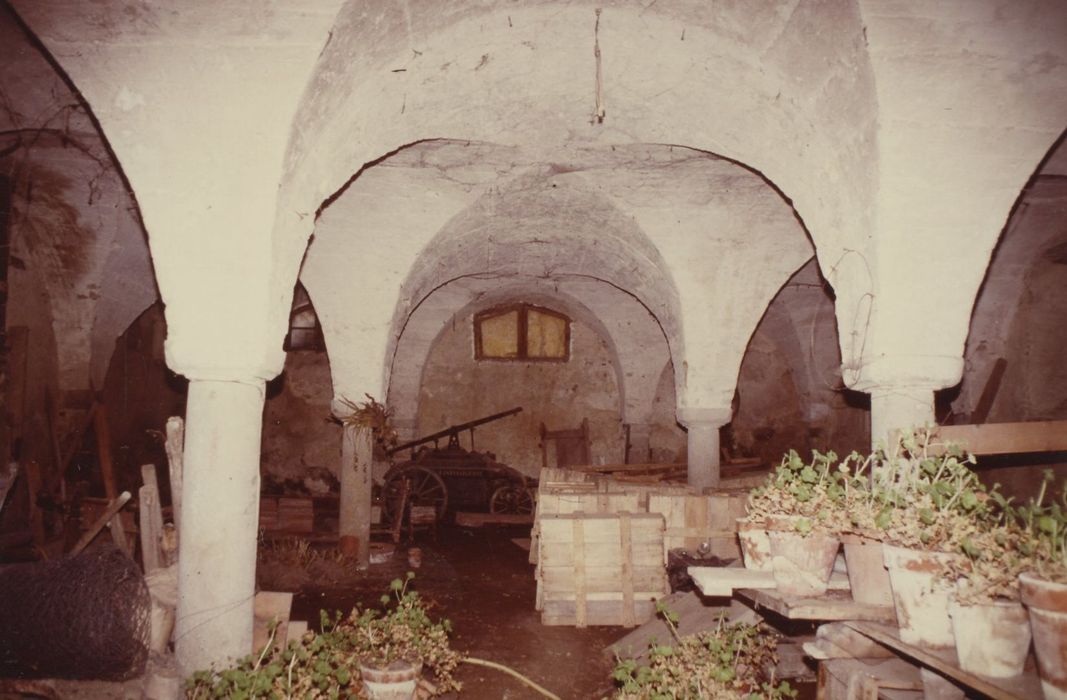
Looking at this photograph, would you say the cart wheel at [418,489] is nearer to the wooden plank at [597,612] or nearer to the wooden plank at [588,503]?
the wooden plank at [588,503]

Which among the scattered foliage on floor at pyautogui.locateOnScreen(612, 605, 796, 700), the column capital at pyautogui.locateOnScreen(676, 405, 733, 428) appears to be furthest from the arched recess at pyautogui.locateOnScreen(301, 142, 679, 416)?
the scattered foliage on floor at pyautogui.locateOnScreen(612, 605, 796, 700)

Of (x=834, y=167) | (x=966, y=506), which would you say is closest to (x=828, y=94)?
(x=834, y=167)

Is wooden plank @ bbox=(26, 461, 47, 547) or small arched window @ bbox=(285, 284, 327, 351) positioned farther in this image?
small arched window @ bbox=(285, 284, 327, 351)

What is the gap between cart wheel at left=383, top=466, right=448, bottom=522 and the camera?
35.6ft

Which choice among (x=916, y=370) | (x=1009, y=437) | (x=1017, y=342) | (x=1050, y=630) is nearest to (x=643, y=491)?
(x=916, y=370)

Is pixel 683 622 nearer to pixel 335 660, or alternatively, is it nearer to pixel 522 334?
pixel 335 660

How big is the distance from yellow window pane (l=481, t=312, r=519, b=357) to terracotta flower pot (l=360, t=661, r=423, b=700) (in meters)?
10.7

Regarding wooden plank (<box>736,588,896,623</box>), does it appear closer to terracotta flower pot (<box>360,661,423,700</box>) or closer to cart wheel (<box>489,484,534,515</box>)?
terracotta flower pot (<box>360,661,423,700</box>)

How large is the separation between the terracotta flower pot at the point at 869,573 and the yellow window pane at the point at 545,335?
11.8 meters

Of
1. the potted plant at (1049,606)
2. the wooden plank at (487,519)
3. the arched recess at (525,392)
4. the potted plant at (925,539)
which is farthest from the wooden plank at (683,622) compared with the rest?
the arched recess at (525,392)

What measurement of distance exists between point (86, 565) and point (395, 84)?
3551 mm

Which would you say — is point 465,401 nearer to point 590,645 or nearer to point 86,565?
point 590,645

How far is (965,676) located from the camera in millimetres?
2016

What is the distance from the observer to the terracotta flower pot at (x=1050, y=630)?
70.7 inches
